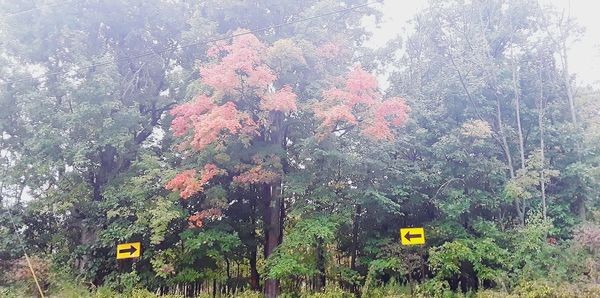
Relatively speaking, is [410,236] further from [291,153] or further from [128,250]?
[128,250]

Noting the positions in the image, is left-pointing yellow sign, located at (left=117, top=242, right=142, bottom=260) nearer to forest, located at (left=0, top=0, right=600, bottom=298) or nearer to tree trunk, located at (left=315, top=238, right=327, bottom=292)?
forest, located at (left=0, top=0, right=600, bottom=298)

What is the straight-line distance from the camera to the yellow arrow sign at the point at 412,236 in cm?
994

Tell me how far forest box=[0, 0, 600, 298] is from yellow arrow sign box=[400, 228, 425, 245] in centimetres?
45

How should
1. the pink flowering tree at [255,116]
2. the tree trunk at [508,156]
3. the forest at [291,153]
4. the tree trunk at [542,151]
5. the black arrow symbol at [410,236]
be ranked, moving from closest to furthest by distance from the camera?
the pink flowering tree at [255,116], the forest at [291,153], the black arrow symbol at [410,236], the tree trunk at [542,151], the tree trunk at [508,156]

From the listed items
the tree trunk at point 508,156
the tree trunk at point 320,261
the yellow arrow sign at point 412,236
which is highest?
the tree trunk at point 508,156

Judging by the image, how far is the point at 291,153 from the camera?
1097cm

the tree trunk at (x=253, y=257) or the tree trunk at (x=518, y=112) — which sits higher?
the tree trunk at (x=518, y=112)

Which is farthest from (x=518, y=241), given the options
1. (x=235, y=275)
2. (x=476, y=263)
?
(x=235, y=275)

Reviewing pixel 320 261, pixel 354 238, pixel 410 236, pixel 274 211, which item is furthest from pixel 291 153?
pixel 410 236

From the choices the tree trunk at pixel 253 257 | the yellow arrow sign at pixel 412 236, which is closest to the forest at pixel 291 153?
the tree trunk at pixel 253 257

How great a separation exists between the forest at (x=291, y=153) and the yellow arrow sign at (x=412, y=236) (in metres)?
0.45

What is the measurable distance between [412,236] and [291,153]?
3.39 metres

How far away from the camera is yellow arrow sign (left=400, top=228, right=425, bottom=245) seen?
9.94m

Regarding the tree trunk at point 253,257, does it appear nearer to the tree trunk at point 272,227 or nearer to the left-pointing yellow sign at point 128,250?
the tree trunk at point 272,227
